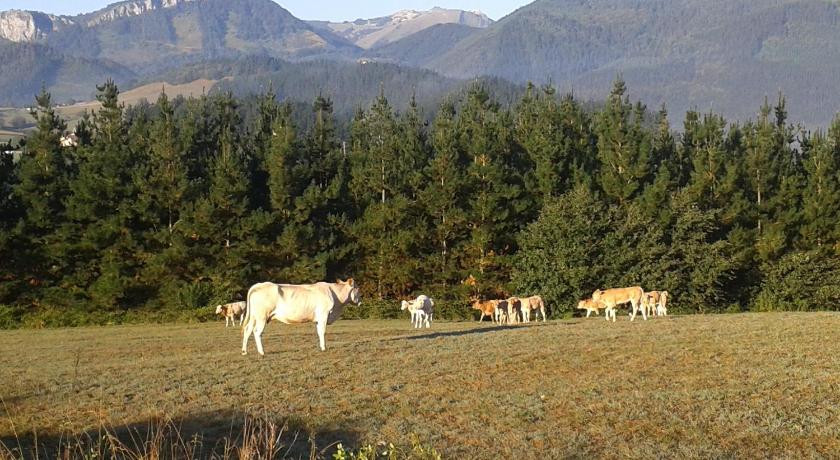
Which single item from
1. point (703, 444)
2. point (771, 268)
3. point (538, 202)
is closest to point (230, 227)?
point (538, 202)

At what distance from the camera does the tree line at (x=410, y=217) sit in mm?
54531

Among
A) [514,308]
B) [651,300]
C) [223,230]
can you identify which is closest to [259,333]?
[651,300]

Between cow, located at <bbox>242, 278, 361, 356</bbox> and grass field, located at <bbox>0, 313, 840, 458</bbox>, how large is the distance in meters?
0.76

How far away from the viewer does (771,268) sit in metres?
60.1

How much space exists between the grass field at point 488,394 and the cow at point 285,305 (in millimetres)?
765

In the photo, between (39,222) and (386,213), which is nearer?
(39,222)

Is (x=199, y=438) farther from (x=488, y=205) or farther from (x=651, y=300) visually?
(x=488, y=205)

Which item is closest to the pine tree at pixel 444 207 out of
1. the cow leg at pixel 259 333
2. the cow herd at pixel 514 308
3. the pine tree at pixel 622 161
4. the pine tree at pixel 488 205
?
the pine tree at pixel 488 205

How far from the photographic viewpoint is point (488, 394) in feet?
52.8

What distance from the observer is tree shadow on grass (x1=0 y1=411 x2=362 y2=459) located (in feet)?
40.6

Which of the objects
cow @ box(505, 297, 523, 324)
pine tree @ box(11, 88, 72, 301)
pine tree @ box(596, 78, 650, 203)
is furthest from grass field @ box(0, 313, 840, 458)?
pine tree @ box(596, 78, 650, 203)

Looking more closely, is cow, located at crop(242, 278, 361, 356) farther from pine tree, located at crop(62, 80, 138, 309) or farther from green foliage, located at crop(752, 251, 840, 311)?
green foliage, located at crop(752, 251, 840, 311)

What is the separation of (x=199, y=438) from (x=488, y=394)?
17.7 feet

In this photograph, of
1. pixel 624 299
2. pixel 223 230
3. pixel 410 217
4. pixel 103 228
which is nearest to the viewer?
pixel 624 299
